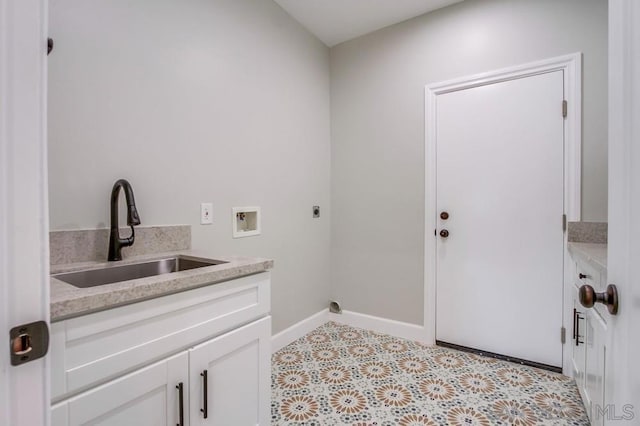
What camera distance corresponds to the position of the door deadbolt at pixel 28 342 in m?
0.43

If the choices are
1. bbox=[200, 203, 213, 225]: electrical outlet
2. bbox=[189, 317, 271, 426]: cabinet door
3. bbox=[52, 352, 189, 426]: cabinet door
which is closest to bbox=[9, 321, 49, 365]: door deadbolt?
bbox=[52, 352, 189, 426]: cabinet door

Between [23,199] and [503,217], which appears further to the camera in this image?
[503,217]

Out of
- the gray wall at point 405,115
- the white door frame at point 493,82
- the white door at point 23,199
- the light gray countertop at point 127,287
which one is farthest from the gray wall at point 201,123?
the white door at point 23,199

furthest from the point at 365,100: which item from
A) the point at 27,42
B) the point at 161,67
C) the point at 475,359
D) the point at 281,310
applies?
the point at 27,42

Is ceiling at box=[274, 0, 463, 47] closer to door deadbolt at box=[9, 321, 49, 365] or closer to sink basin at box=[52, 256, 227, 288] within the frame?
sink basin at box=[52, 256, 227, 288]

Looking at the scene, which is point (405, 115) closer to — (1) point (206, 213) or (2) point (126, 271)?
(1) point (206, 213)

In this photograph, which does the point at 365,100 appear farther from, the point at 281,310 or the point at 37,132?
the point at 37,132

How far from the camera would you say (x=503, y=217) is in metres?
2.18

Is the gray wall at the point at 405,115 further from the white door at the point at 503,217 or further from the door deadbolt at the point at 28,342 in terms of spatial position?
the door deadbolt at the point at 28,342

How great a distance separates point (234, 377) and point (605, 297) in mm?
1183

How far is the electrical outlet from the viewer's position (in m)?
1.82

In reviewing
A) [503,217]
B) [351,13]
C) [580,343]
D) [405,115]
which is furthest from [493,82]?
[580,343]

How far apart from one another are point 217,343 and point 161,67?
1399 mm

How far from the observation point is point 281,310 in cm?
238
